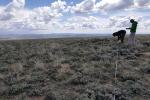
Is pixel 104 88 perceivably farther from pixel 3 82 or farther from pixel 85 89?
pixel 3 82

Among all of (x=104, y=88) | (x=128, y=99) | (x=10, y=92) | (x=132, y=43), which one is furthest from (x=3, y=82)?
(x=132, y=43)

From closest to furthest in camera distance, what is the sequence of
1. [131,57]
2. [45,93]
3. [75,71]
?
[45,93]
[75,71]
[131,57]

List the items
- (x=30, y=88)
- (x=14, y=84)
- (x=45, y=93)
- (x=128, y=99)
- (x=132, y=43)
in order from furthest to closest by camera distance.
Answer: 1. (x=132, y=43)
2. (x=14, y=84)
3. (x=30, y=88)
4. (x=45, y=93)
5. (x=128, y=99)

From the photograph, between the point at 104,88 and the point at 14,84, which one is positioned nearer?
the point at 104,88

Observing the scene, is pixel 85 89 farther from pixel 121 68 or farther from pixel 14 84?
pixel 121 68

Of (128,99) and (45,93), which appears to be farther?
(45,93)

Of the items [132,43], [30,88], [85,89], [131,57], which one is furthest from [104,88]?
[132,43]

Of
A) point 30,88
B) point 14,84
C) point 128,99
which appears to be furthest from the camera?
point 14,84

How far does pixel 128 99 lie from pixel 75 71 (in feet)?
15.2

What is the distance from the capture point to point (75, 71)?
13883 millimetres

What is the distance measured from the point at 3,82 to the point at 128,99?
18.7ft

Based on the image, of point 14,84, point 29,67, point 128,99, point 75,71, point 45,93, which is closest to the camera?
point 128,99

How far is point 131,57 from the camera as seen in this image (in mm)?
17812

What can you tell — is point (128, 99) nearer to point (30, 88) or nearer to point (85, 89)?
point (85, 89)
